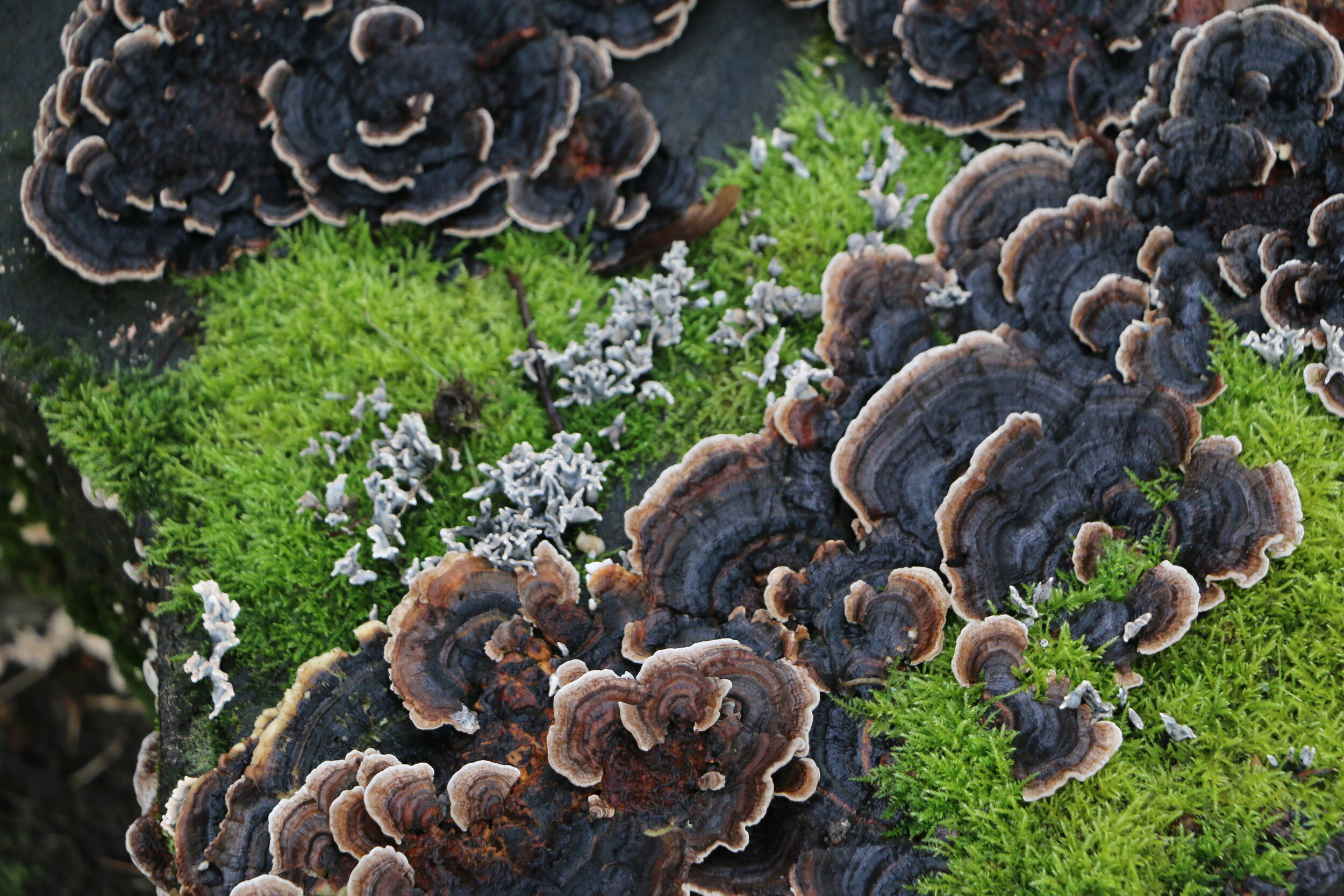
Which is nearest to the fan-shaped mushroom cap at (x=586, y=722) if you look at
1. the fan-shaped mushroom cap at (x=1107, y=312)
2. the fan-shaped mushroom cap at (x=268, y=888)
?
the fan-shaped mushroom cap at (x=268, y=888)

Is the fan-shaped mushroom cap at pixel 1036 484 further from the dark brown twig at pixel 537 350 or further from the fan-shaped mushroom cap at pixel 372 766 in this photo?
the fan-shaped mushroom cap at pixel 372 766

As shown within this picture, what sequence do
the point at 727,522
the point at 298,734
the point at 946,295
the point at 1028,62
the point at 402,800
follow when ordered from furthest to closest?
1. the point at 1028,62
2. the point at 946,295
3. the point at 727,522
4. the point at 298,734
5. the point at 402,800

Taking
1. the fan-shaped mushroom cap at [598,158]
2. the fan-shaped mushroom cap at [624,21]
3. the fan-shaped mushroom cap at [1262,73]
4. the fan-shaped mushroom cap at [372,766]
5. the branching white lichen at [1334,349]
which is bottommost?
the branching white lichen at [1334,349]

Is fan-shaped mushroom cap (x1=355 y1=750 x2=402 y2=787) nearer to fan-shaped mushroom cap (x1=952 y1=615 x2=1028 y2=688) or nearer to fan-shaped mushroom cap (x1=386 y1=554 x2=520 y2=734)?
fan-shaped mushroom cap (x1=386 y1=554 x2=520 y2=734)

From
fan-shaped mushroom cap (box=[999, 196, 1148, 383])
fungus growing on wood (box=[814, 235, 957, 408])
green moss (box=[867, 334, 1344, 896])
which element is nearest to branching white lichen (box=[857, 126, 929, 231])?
fungus growing on wood (box=[814, 235, 957, 408])

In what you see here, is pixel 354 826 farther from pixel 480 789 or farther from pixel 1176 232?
pixel 1176 232

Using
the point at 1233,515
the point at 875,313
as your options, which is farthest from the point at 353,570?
Answer: the point at 1233,515
